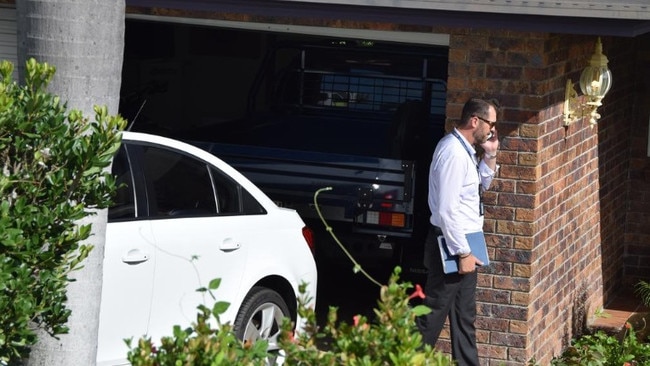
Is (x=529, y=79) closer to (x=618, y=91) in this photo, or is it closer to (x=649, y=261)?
(x=618, y=91)

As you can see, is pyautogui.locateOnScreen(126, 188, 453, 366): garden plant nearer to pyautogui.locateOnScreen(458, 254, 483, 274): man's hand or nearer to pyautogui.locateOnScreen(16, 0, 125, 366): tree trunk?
pyautogui.locateOnScreen(16, 0, 125, 366): tree trunk

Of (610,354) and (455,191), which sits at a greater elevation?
(455,191)

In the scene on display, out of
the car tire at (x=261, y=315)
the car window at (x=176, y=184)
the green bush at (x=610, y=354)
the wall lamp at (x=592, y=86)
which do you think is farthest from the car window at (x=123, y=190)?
the wall lamp at (x=592, y=86)

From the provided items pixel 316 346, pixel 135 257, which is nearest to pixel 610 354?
pixel 135 257

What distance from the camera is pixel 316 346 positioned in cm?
399

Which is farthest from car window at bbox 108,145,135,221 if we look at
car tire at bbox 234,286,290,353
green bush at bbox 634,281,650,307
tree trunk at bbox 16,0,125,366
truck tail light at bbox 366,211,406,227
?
green bush at bbox 634,281,650,307

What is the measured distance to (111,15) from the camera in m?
5.02

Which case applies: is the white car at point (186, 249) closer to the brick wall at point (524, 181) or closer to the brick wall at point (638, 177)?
the brick wall at point (524, 181)

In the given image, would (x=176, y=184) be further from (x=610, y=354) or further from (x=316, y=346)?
(x=316, y=346)

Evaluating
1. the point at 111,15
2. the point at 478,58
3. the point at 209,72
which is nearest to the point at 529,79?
the point at 478,58

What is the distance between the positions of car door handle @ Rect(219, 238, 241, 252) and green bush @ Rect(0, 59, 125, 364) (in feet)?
9.65

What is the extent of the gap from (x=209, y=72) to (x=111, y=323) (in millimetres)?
7198

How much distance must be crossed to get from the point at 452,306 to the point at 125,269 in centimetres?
208

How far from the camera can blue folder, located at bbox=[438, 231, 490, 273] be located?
7.26m
